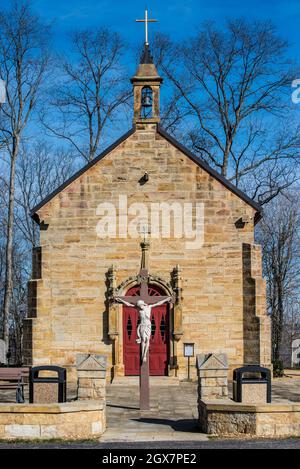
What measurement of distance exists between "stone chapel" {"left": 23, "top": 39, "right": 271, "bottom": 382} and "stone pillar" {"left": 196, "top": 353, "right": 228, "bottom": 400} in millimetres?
8019

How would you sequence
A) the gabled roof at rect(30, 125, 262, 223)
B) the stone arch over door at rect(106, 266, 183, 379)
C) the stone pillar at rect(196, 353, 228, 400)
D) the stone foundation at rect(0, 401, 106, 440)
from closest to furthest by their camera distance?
the stone foundation at rect(0, 401, 106, 440)
the stone pillar at rect(196, 353, 228, 400)
the stone arch over door at rect(106, 266, 183, 379)
the gabled roof at rect(30, 125, 262, 223)

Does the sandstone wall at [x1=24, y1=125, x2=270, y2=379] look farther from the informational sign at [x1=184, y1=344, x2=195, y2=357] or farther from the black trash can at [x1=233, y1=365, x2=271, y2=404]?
the black trash can at [x1=233, y1=365, x2=271, y2=404]

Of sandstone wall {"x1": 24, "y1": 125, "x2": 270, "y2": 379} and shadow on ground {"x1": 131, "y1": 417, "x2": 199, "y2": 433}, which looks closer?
shadow on ground {"x1": 131, "y1": 417, "x2": 199, "y2": 433}

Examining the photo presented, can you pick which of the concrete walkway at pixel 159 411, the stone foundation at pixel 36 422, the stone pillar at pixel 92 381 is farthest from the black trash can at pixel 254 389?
the stone foundation at pixel 36 422

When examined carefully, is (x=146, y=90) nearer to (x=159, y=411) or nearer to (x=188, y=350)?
(x=188, y=350)

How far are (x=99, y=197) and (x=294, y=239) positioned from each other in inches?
766

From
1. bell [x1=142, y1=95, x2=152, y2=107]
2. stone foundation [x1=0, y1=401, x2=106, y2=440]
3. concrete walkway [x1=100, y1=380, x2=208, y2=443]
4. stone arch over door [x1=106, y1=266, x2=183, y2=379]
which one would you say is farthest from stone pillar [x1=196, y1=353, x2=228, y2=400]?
bell [x1=142, y1=95, x2=152, y2=107]

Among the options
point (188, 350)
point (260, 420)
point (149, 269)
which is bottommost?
point (260, 420)

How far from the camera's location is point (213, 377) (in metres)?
13.9

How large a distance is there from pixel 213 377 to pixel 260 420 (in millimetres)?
2135

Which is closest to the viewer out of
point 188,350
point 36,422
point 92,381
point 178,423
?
point 36,422

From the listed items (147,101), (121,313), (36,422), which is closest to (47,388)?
(36,422)

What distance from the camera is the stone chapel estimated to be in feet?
72.3
